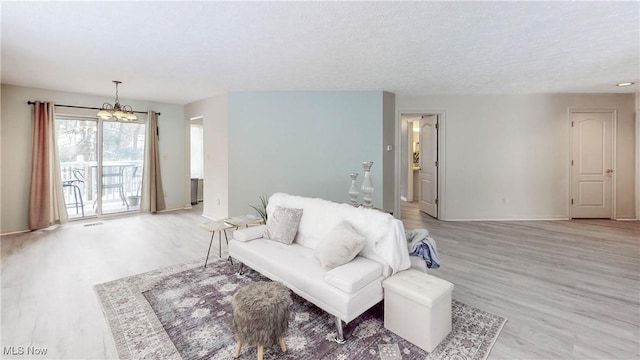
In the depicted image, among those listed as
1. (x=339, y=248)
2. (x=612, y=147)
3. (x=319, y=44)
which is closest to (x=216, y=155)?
(x=319, y=44)

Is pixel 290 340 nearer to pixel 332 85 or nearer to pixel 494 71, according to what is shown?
pixel 332 85

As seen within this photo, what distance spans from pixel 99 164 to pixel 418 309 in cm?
665

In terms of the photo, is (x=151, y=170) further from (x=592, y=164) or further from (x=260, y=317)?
(x=592, y=164)

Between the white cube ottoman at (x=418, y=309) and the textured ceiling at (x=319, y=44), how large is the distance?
212 centimetres

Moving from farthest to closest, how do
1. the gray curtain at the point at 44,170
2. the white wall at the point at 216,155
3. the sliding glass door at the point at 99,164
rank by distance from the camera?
the sliding glass door at the point at 99,164 → the white wall at the point at 216,155 → the gray curtain at the point at 44,170

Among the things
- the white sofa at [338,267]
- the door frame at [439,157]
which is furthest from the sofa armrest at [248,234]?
the door frame at [439,157]

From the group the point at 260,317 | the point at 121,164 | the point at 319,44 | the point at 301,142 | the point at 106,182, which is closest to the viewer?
the point at 260,317

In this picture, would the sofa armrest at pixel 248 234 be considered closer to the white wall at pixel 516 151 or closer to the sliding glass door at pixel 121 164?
the white wall at pixel 516 151

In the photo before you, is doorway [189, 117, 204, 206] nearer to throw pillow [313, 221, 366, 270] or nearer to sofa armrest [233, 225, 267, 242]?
sofa armrest [233, 225, 267, 242]

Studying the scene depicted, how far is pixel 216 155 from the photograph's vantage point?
567cm

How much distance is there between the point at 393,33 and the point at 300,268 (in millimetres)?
2333

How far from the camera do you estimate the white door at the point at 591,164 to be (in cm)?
566

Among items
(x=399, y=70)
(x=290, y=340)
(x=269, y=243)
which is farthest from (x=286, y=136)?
(x=290, y=340)

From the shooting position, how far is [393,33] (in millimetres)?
2699
